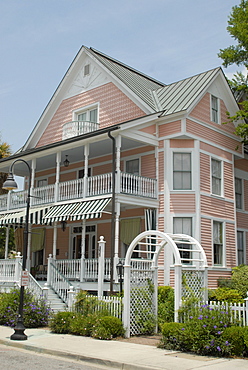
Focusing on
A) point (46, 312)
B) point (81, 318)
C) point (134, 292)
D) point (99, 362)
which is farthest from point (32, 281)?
point (99, 362)

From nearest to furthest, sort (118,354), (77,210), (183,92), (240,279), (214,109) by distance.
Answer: (118,354), (77,210), (240,279), (183,92), (214,109)

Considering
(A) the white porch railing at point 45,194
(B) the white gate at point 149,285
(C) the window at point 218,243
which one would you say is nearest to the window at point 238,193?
(C) the window at point 218,243

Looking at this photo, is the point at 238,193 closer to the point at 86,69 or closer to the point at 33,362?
the point at 86,69

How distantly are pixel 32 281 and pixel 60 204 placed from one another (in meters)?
4.39

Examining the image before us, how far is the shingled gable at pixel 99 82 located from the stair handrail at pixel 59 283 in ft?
27.8

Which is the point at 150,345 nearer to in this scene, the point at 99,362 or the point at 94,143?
the point at 99,362

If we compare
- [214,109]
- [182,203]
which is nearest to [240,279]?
[182,203]

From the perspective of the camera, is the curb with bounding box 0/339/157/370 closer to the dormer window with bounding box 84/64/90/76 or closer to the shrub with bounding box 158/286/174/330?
the shrub with bounding box 158/286/174/330

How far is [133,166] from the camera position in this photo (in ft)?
72.4

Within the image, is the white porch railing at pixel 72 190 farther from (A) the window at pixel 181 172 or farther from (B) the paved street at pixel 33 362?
(B) the paved street at pixel 33 362

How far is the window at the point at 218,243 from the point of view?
821 inches

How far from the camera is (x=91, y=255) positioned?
23.3 metres

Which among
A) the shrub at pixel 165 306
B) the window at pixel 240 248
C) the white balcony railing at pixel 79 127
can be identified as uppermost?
the white balcony railing at pixel 79 127

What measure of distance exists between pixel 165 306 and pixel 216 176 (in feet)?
26.8
